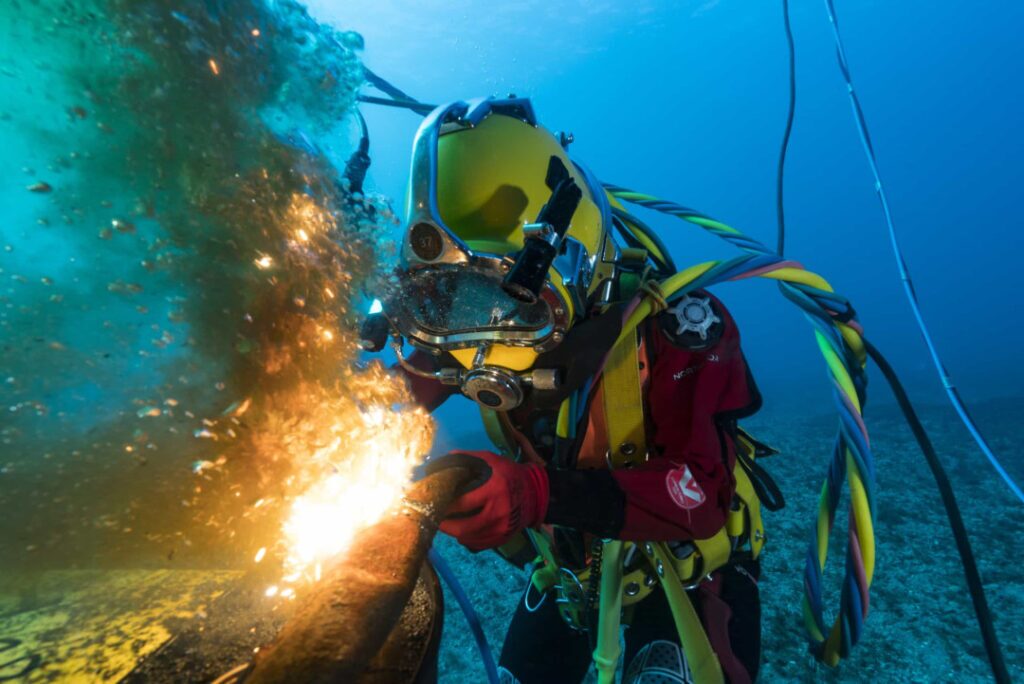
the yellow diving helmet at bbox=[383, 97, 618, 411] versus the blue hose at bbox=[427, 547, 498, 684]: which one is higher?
the yellow diving helmet at bbox=[383, 97, 618, 411]

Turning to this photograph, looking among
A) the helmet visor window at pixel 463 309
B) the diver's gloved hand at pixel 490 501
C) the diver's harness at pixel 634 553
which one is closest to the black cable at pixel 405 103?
the helmet visor window at pixel 463 309

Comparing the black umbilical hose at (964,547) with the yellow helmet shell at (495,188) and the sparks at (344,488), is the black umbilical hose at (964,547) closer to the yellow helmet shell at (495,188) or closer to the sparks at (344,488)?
the yellow helmet shell at (495,188)

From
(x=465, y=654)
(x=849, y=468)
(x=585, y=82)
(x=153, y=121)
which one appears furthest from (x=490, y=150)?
(x=585, y=82)

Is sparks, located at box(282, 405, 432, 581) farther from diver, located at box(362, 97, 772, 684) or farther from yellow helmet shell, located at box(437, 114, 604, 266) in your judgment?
yellow helmet shell, located at box(437, 114, 604, 266)

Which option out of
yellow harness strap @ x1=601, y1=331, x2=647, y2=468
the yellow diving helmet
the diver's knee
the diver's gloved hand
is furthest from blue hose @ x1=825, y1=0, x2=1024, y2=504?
the diver's gloved hand

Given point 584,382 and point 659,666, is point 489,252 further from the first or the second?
point 659,666

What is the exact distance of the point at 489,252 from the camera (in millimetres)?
1788

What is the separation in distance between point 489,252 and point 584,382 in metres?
0.80

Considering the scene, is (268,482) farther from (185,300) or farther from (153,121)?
(153,121)

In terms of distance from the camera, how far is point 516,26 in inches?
1747

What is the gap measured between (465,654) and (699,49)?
94.6 metres

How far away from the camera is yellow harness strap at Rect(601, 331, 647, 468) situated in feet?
7.36

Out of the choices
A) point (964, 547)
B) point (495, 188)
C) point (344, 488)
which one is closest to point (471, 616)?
point (344, 488)

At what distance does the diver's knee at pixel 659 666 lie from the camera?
6.82 ft
